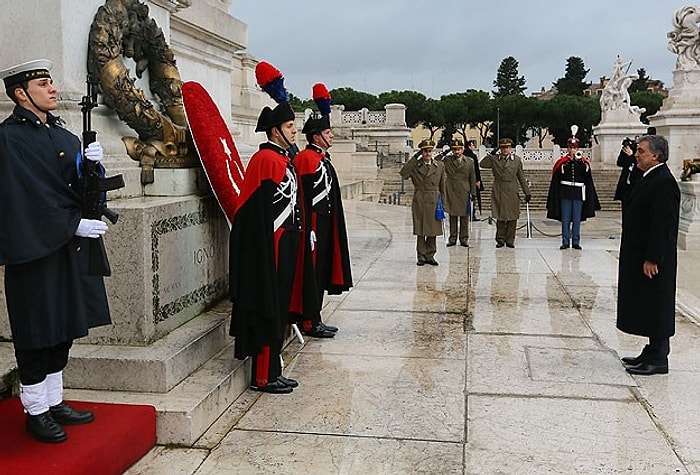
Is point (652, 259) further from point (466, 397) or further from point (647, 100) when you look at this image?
point (647, 100)

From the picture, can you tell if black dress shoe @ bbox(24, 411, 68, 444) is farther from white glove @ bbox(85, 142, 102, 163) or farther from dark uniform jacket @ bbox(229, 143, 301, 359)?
dark uniform jacket @ bbox(229, 143, 301, 359)

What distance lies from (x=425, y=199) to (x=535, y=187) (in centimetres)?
1962

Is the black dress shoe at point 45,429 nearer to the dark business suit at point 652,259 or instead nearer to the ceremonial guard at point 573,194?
the dark business suit at point 652,259

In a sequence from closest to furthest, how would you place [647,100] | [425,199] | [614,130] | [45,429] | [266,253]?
[45,429], [266,253], [425,199], [614,130], [647,100]

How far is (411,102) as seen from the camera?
60.2 meters

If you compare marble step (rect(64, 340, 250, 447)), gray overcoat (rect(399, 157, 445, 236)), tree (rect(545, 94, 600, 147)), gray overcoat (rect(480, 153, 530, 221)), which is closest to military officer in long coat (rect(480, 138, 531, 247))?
gray overcoat (rect(480, 153, 530, 221))

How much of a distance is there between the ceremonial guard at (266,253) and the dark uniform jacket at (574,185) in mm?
8285

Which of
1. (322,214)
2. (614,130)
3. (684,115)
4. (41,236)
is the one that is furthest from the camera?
(614,130)

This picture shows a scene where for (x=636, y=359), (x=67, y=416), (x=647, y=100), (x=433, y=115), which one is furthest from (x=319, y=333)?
(x=647, y=100)

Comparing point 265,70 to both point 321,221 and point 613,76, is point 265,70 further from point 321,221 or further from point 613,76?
point 613,76

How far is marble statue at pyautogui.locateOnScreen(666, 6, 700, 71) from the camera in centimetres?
1852

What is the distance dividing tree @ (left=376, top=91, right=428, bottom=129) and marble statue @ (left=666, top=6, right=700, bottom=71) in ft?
135

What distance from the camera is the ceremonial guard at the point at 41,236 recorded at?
331 centimetres

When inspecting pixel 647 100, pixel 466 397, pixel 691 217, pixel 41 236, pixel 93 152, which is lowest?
pixel 466 397
